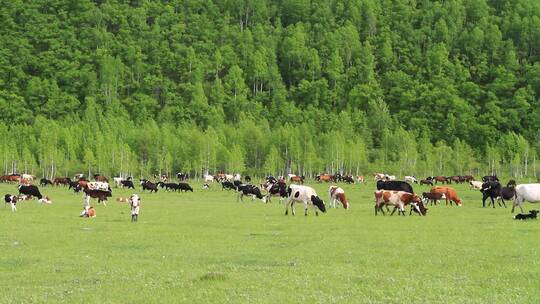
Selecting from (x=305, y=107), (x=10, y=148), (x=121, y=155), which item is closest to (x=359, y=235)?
(x=121, y=155)

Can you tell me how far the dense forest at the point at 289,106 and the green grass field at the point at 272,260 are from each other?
74.0m

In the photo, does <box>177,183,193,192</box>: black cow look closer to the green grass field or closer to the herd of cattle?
the herd of cattle

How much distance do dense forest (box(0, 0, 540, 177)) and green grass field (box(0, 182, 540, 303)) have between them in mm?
73955

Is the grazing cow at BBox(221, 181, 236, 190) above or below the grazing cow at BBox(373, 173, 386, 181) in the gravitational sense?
below

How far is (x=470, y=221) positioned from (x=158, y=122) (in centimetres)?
12696

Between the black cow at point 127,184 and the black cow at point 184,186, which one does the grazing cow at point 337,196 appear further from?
the black cow at point 127,184

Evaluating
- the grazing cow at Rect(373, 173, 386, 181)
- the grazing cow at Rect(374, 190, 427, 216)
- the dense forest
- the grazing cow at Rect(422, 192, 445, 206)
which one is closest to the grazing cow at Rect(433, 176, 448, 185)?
the grazing cow at Rect(373, 173, 386, 181)

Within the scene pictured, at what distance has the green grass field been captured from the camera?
1398 cm

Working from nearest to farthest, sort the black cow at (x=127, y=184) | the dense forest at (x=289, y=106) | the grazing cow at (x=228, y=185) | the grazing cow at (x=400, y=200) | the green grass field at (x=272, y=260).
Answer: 1. the green grass field at (x=272, y=260)
2. the grazing cow at (x=400, y=200)
3. the grazing cow at (x=228, y=185)
4. the black cow at (x=127, y=184)
5. the dense forest at (x=289, y=106)

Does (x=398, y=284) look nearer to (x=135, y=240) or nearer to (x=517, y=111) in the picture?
(x=135, y=240)

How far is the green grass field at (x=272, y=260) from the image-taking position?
45.9 ft

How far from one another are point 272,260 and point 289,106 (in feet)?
465

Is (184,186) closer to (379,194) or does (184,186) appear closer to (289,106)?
(379,194)

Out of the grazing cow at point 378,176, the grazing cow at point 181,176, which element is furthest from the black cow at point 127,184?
the grazing cow at point 378,176
